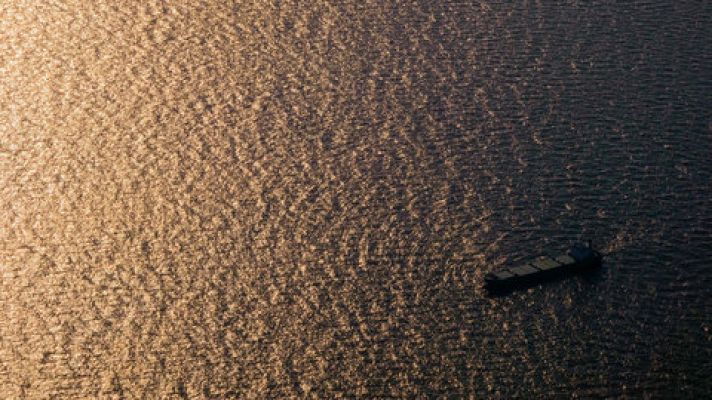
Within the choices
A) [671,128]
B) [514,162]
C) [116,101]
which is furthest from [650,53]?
[116,101]

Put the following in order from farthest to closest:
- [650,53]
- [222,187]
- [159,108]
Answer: [650,53] → [159,108] → [222,187]

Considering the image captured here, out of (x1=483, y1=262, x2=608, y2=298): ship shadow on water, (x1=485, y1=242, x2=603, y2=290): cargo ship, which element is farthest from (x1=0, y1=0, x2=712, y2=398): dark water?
(x1=485, y1=242, x2=603, y2=290): cargo ship

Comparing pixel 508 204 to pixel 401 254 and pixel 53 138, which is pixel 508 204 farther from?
pixel 53 138

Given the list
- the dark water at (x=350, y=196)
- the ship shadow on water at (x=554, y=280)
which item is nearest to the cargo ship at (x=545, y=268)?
the ship shadow on water at (x=554, y=280)

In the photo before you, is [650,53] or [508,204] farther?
[650,53]

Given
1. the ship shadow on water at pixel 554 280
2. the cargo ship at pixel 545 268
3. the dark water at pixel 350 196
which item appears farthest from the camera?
the ship shadow on water at pixel 554 280

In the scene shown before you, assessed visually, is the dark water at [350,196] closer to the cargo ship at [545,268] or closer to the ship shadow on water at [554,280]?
the ship shadow on water at [554,280]

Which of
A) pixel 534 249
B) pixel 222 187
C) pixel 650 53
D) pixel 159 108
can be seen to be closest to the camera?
pixel 534 249
